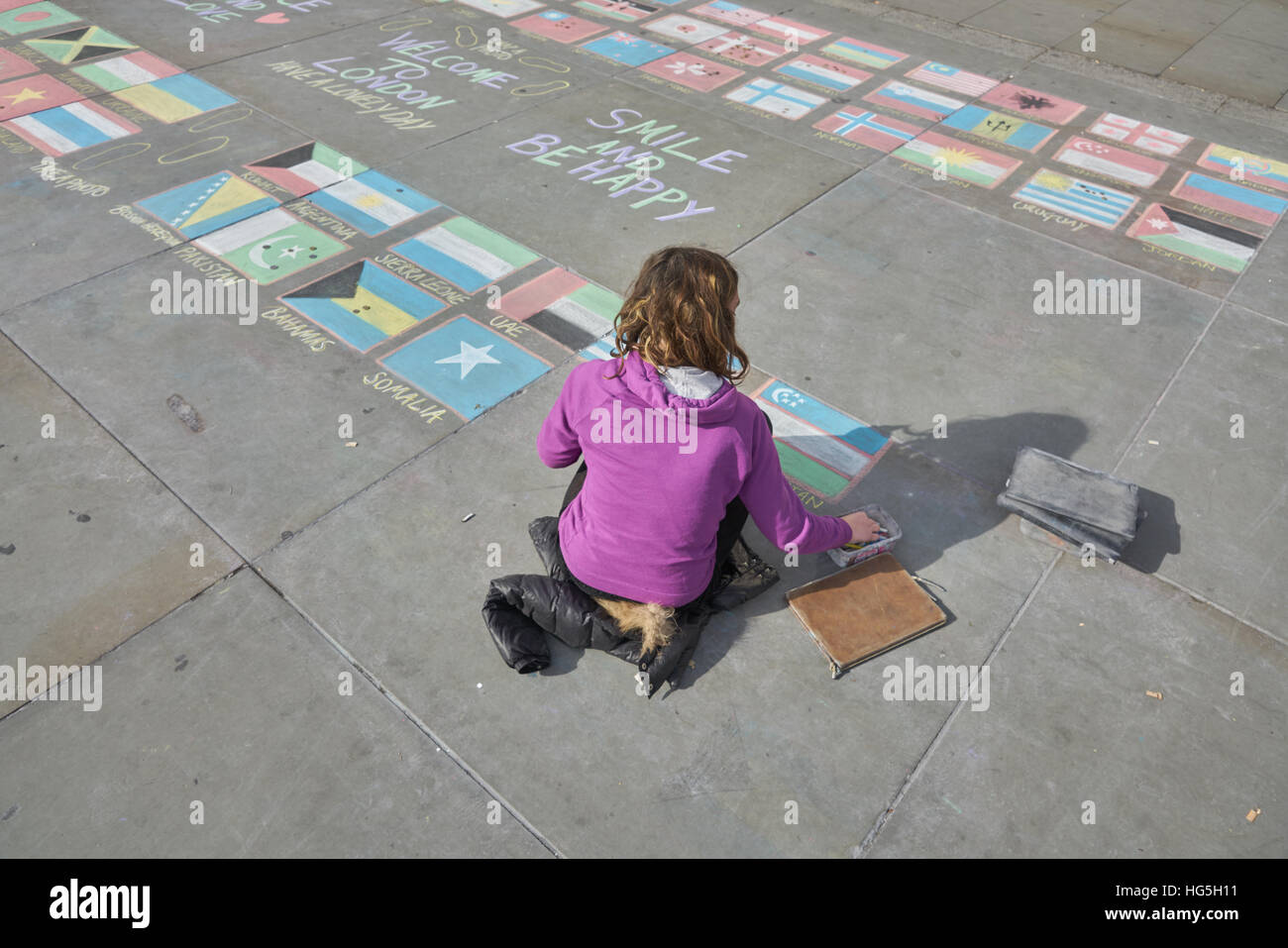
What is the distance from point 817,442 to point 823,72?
5360 mm

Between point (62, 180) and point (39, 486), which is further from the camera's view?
point (62, 180)

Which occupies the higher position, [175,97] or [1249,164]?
[1249,164]

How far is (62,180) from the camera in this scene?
6004 millimetres

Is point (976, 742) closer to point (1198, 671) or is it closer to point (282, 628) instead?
point (1198, 671)

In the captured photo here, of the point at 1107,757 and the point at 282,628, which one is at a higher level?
the point at 1107,757

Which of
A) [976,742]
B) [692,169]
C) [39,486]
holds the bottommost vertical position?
[39,486]

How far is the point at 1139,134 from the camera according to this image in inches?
286

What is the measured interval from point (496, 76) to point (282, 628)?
6.04 m

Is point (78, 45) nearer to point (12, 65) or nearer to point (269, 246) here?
point (12, 65)

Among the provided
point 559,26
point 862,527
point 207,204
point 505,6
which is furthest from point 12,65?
point 862,527

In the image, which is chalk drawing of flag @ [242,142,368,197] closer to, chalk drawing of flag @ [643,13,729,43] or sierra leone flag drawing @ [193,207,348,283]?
sierra leone flag drawing @ [193,207,348,283]

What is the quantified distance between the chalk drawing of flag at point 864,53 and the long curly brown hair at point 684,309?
6777 mm
